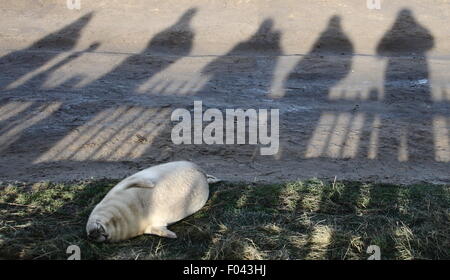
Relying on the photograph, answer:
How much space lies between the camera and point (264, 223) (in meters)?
5.19

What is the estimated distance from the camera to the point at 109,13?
1310 cm

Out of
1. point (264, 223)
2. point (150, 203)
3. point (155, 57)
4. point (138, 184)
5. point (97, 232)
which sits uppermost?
point (155, 57)

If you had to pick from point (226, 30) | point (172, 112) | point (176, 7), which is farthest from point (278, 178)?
point (176, 7)

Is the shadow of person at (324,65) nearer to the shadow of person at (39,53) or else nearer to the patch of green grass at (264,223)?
the patch of green grass at (264,223)

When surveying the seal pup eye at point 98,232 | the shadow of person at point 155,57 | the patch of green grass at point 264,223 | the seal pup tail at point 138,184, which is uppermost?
the shadow of person at point 155,57

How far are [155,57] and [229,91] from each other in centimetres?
233

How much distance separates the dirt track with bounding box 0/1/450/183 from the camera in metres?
6.86

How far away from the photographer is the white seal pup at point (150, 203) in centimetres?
473

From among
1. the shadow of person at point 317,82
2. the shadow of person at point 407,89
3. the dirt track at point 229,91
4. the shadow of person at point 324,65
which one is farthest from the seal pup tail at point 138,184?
the shadow of person at point 324,65

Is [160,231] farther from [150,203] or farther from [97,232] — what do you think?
[97,232]

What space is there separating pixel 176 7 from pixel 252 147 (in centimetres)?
699

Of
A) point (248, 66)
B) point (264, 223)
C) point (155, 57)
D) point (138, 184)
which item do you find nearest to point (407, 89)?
point (248, 66)

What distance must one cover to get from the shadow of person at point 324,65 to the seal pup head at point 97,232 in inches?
199

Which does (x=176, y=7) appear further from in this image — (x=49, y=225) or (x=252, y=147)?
(x=49, y=225)
